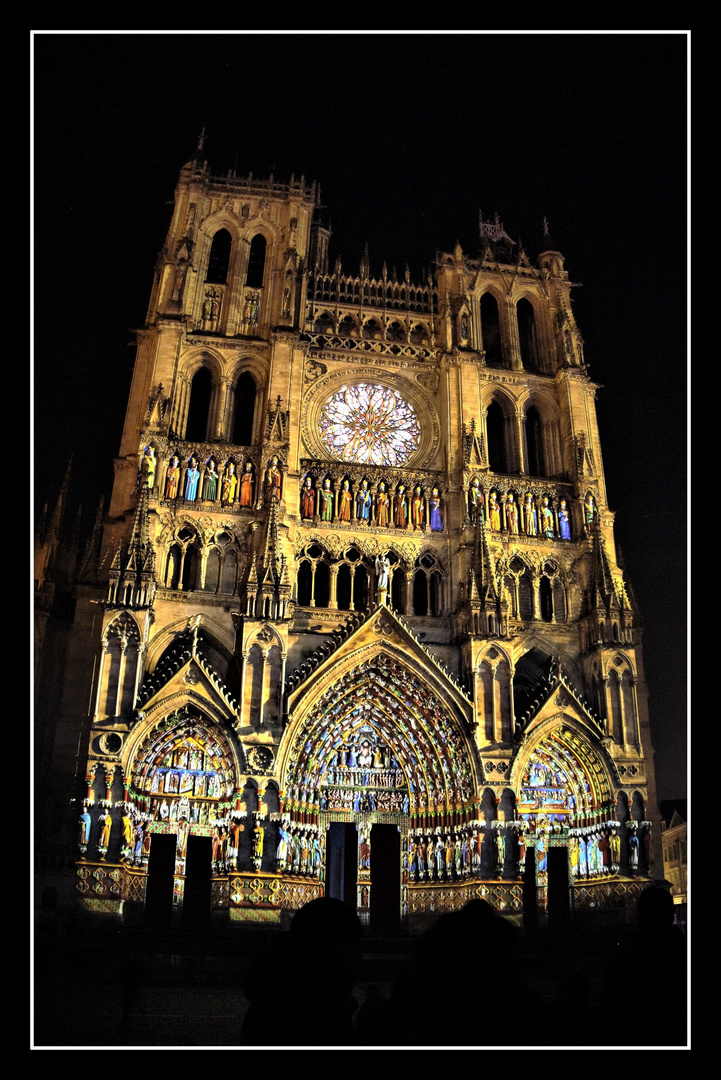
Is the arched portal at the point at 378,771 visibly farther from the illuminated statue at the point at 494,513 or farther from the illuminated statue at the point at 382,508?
the illuminated statue at the point at 494,513

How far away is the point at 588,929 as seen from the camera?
22.2m

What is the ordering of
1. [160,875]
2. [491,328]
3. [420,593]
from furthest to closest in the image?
[491,328], [420,593], [160,875]

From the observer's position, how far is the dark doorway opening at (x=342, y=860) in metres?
24.0

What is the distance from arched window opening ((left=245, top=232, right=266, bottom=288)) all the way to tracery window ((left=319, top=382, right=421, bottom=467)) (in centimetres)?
604

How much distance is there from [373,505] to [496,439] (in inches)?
271

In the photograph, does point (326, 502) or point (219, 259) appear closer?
point (326, 502)

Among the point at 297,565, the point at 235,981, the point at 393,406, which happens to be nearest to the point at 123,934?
the point at 235,981

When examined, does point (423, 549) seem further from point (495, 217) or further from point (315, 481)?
point (495, 217)

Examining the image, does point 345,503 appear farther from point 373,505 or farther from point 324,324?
point 324,324

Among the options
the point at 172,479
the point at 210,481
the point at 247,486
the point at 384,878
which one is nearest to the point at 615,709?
the point at 384,878

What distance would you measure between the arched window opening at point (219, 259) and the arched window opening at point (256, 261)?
914 mm

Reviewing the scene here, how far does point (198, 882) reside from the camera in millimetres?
22062

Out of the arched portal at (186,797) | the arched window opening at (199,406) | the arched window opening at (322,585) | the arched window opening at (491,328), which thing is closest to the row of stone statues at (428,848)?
the arched portal at (186,797)

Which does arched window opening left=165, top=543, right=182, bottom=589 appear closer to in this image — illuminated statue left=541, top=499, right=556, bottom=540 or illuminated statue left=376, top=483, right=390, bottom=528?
illuminated statue left=376, top=483, right=390, bottom=528
